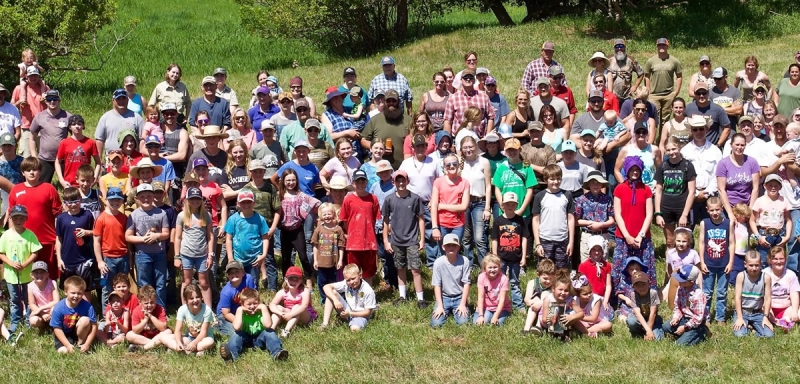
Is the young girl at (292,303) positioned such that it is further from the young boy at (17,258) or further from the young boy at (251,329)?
the young boy at (17,258)

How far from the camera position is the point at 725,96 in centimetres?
1542

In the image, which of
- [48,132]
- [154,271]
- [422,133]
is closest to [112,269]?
[154,271]

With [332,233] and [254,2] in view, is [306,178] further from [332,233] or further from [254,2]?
[254,2]

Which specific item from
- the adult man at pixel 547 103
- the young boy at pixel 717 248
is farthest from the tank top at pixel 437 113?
the young boy at pixel 717 248

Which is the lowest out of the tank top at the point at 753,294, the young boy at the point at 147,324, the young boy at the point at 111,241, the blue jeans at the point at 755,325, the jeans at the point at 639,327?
the blue jeans at the point at 755,325

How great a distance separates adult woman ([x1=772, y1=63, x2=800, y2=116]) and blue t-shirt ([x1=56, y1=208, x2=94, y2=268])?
10303 millimetres

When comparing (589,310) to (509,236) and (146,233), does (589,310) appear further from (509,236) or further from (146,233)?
(146,233)

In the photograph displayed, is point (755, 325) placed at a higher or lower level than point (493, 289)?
lower

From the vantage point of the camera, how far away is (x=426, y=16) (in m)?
32.8

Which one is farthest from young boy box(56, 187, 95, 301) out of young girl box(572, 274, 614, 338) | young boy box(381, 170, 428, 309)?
young girl box(572, 274, 614, 338)

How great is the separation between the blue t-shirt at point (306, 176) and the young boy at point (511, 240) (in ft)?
7.94

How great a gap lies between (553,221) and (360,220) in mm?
2301

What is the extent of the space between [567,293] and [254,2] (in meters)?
22.5

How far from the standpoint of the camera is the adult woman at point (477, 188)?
12.5m
